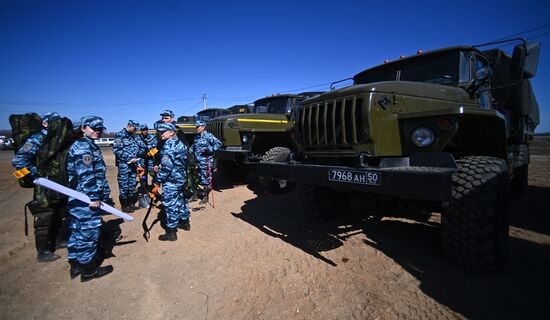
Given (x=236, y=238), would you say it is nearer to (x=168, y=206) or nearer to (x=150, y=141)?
(x=168, y=206)

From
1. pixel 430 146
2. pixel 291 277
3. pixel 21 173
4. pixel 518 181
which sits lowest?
pixel 291 277

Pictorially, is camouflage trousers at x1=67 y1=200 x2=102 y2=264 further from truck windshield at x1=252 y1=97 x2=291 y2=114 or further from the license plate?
truck windshield at x1=252 y1=97 x2=291 y2=114

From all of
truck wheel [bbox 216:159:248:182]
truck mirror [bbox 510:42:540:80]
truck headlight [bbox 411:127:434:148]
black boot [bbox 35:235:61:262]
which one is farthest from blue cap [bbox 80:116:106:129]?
truck wheel [bbox 216:159:248:182]

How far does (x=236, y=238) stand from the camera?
388 centimetres

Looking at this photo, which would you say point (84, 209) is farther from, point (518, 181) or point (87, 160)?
point (518, 181)

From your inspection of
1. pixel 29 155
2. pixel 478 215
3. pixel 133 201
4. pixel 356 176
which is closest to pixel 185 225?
pixel 29 155

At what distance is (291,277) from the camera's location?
277cm

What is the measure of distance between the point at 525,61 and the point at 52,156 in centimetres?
552

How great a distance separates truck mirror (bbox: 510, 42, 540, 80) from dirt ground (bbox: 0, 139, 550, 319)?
6.56 feet

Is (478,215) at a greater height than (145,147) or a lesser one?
lesser

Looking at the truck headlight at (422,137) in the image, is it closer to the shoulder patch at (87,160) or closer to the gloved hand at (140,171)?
the shoulder patch at (87,160)

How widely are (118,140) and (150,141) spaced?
771 millimetres

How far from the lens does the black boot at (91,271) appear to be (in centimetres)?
290

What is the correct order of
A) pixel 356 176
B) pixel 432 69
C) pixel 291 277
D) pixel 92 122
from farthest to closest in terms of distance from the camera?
pixel 432 69 < pixel 92 122 < pixel 291 277 < pixel 356 176
